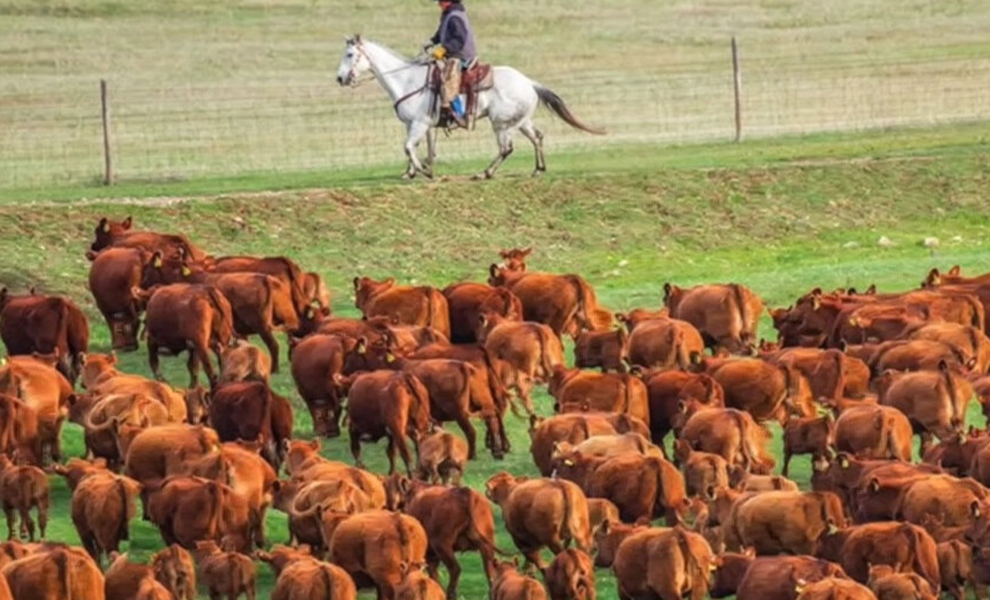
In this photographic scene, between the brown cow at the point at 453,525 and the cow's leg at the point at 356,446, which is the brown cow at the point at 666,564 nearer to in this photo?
the brown cow at the point at 453,525

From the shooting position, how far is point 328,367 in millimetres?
24453

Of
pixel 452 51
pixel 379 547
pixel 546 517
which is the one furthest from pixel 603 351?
pixel 452 51

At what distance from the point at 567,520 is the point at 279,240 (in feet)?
48.5

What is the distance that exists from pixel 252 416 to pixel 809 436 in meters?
4.25

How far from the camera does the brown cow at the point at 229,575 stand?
18891 millimetres

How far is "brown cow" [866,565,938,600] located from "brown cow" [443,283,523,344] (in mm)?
9040

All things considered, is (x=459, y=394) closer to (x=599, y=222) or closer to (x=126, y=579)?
(x=126, y=579)

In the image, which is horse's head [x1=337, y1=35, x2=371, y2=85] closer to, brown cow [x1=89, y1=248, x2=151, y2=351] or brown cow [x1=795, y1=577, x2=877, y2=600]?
brown cow [x1=89, y1=248, x2=151, y2=351]

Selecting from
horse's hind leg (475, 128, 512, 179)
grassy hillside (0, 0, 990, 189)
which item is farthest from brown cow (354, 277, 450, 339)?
grassy hillside (0, 0, 990, 189)

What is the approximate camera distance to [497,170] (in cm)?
4056

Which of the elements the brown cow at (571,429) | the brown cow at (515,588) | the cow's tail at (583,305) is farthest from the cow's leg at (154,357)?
the brown cow at (515,588)

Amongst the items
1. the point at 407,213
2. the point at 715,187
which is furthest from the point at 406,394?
the point at 715,187

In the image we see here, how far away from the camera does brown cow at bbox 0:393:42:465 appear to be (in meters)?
22.2

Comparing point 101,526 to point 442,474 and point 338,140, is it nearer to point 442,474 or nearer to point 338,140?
point 442,474
